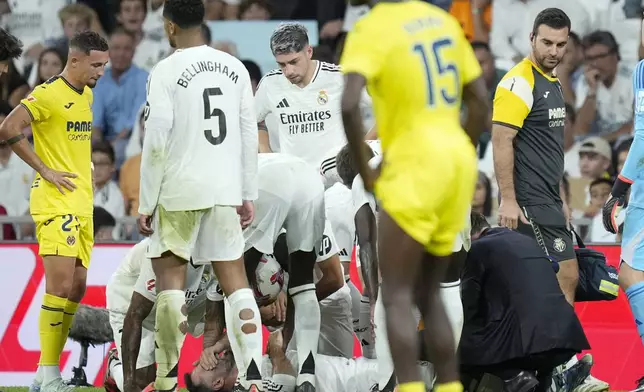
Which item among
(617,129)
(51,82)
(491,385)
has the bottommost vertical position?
(491,385)

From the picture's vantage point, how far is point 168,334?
6453 millimetres

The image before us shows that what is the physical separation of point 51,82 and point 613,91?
6.36 m

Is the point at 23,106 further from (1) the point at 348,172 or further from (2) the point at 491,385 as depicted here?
(2) the point at 491,385

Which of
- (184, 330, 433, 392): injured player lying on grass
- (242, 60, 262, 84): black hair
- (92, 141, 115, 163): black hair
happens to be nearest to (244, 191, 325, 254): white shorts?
(184, 330, 433, 392): injured player lying on grass

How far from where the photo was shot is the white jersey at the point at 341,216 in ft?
27.7

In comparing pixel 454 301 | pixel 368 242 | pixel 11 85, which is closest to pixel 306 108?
pixel 368 242

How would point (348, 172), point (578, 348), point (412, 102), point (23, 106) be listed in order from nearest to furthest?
1. point (412, 102)
2. point (578, 348)
3. point (348, 172)
4. point (23, 106)

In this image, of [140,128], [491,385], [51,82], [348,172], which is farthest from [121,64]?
[491,385]

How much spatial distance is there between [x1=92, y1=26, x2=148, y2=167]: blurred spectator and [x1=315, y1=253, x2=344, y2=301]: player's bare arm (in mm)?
5248

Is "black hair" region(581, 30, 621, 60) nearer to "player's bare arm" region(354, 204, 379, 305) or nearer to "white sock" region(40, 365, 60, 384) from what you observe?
"player's bare arm" region(354, 204, 379, 305)

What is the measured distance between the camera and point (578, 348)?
6613 millimetres

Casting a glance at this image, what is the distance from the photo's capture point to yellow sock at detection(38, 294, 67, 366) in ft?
26.2

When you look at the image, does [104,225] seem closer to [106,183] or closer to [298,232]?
[106,183]

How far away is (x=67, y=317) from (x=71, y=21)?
5545 mm
